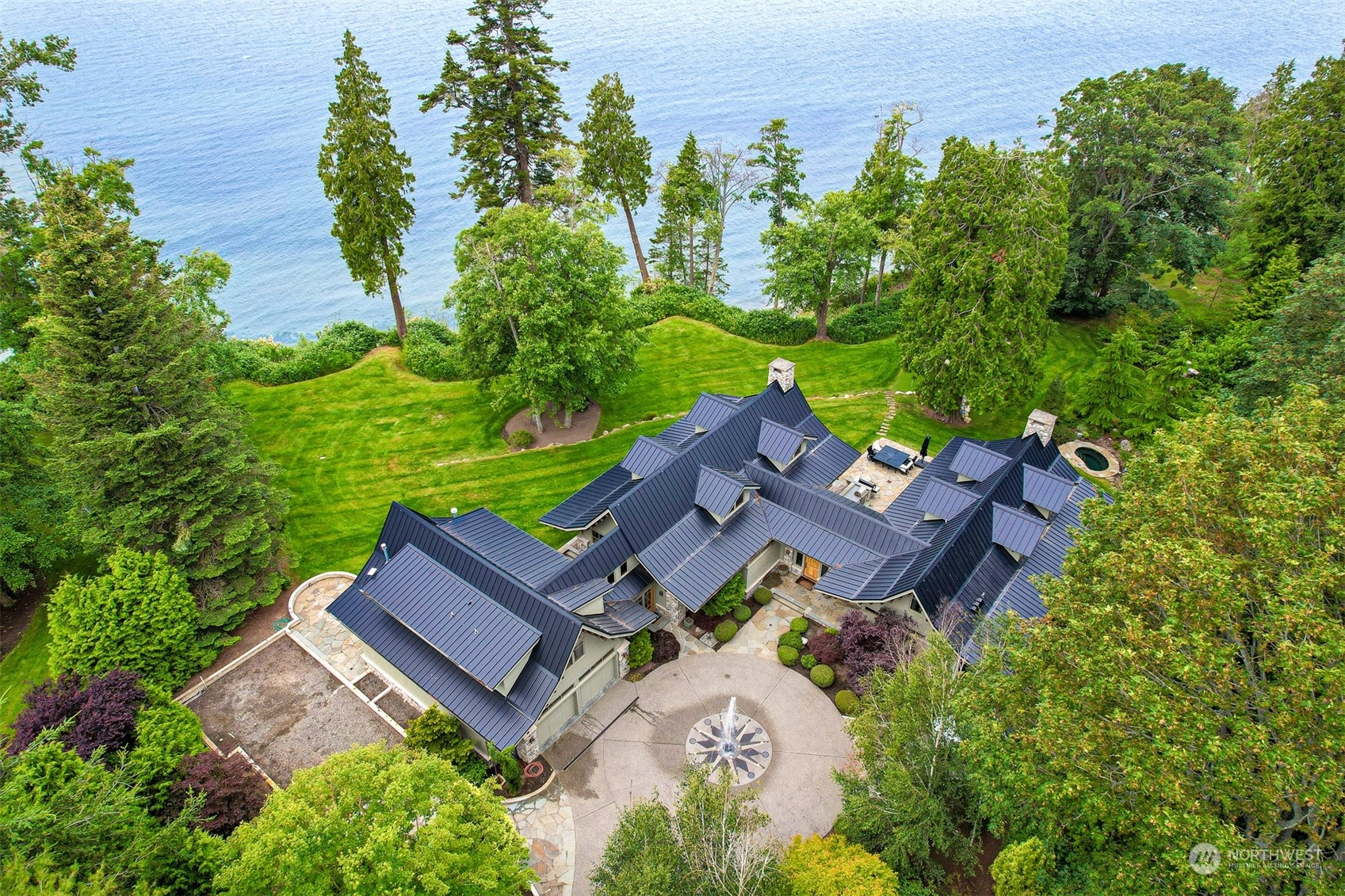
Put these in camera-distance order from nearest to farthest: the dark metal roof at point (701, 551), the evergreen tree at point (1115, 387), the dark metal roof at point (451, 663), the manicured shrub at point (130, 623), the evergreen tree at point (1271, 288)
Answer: the dark metal roof at point (451, 663) < the manicured shrub at point (130, 623) < the dark metal roof at point (701, 551) < the evergreen tree at point (1115, 387) < the evergreen tree at point (1271, 288)

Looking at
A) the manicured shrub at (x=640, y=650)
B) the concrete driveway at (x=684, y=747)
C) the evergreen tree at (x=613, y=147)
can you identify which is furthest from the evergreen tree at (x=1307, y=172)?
the manicured shrub at (x=640, y=650)

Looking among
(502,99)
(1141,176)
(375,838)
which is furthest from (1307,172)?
(375,838)

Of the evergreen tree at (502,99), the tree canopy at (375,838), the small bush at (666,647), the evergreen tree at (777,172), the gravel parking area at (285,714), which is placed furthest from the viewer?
the evergreen tree at (777,172)

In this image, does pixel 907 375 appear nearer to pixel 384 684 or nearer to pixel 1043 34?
pixel 384 684

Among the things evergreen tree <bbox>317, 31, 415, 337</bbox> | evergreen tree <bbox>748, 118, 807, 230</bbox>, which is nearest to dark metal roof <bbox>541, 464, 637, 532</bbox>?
evergreen tree <bbox>317, 31, 415, 337</bbox>

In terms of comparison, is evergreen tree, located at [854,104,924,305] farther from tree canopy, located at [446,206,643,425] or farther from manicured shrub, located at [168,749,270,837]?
manicured shrub, located at [168,749,270,837]

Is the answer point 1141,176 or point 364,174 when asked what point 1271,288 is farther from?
point 364,174

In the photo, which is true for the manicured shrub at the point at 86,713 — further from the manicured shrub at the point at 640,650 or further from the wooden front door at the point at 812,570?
the wooden front door at the point at 812,570
